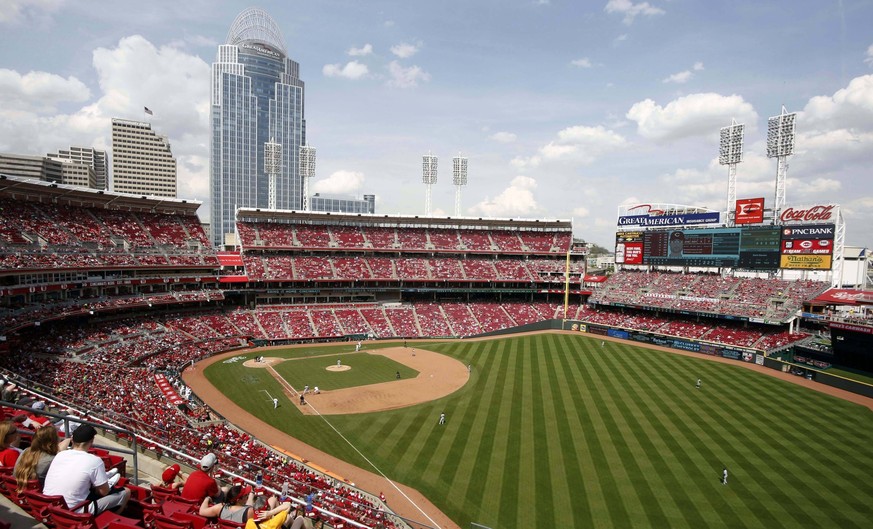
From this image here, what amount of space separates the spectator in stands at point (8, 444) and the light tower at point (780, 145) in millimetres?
65276

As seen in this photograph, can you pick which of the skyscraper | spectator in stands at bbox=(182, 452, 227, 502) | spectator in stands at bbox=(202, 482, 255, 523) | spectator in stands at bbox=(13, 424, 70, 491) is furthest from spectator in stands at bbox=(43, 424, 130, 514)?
the skyscraper

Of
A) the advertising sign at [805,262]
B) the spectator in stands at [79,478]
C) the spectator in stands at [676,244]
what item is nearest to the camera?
the spectator in stands at [79,478]

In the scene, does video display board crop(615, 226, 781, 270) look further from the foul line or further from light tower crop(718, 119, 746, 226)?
the foul line

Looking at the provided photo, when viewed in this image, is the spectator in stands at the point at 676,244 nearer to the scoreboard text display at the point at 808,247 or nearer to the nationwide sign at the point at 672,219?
the nationwide sign at the point at 672,219

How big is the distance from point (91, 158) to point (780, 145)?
736 ft

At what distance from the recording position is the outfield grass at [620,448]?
19250 millimetres

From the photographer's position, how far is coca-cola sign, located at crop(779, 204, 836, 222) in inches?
1870

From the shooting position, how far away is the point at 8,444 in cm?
706

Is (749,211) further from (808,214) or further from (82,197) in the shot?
(82,197)

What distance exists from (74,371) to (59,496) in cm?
3049

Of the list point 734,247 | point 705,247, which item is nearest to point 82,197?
point 705,247

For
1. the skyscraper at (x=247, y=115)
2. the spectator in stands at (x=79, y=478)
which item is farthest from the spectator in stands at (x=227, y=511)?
the skyscraper at (x=247, y=115)

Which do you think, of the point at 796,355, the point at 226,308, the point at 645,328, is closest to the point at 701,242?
the point at 645,328

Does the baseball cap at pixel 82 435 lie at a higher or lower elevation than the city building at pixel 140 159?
lower
